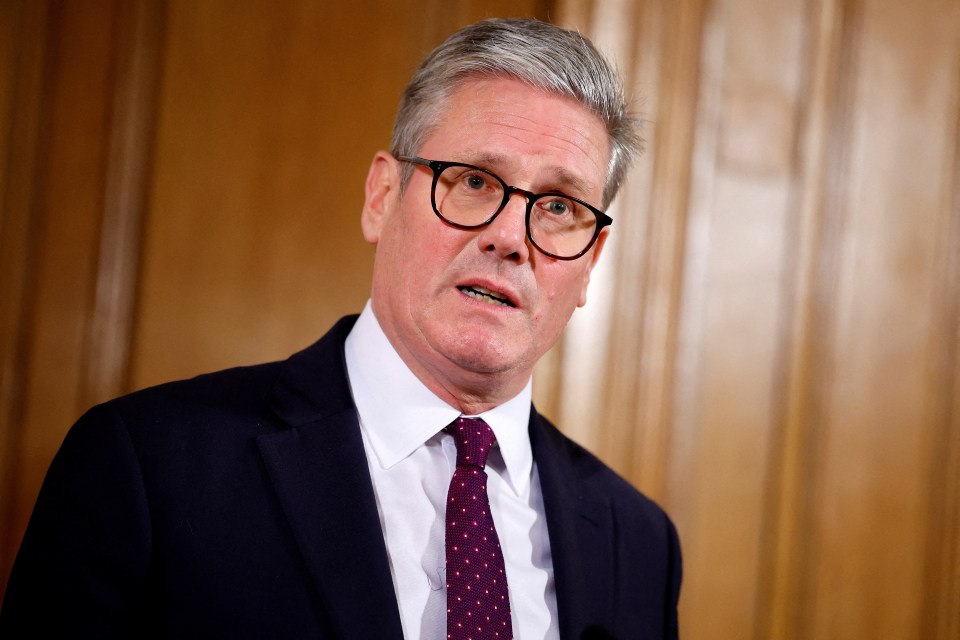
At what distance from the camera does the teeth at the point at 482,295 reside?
1.30 m

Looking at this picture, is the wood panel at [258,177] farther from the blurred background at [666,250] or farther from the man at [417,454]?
the man at [417,454]

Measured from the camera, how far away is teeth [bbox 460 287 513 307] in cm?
130

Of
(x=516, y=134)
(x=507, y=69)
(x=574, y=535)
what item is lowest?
(x=574, y=535)

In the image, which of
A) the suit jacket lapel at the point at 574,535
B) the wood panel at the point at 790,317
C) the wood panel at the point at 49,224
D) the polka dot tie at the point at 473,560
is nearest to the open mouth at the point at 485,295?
the polka dot tie at the point at 473,560

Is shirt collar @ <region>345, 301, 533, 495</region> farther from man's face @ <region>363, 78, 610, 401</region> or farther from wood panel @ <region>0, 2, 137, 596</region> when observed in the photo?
wood panel @ <region>0, 2, 137, 596</region>

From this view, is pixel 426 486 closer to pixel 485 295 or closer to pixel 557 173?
pixel 485 295

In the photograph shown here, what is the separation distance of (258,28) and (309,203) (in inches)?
14.8

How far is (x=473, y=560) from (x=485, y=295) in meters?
0.39

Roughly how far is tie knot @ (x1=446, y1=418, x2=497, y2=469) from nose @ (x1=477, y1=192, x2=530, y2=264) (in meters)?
0.26

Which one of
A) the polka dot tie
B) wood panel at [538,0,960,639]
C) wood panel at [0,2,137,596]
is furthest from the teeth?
wood panel at [0,2,137,596]

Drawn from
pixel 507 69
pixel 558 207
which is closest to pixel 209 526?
pixel 558 207

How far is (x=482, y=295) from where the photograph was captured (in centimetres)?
131

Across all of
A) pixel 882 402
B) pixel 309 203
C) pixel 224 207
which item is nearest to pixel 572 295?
pixel 309 203

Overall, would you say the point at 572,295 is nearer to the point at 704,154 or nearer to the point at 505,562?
the point at 505,562
